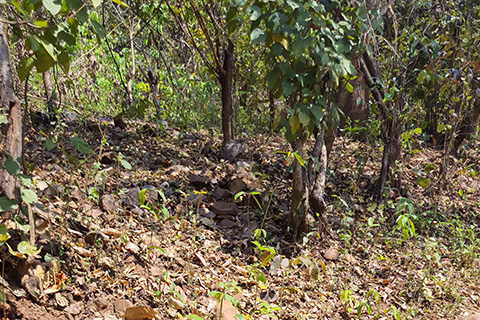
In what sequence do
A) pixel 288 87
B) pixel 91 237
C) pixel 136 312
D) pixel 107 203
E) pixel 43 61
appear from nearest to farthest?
pixel 43 61 < pixel 136 312 < pixel 91 237 < pixel 288 87 < pixel 107 203

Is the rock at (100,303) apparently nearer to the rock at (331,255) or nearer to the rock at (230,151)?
the rock at (331,255)

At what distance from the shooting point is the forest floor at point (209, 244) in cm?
210

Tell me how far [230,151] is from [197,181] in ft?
2.23

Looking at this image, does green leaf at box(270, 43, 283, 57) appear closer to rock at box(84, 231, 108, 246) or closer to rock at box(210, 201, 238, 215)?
rock at box(210, 201, 238, 215)

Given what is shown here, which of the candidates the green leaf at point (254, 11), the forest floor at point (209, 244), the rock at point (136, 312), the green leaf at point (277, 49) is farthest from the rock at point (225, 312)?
the green leaf at point (254, 11)

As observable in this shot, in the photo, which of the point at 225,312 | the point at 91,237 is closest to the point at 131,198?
the point at 91,237

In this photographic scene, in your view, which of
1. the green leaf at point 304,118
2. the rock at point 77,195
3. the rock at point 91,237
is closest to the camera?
the rock at point 91,237

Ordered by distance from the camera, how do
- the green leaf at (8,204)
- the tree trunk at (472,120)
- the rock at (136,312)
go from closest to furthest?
the green leaf at (8,204) < the rock at (136,312) < the tree trunk at (472,120)

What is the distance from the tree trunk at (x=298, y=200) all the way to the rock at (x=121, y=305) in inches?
59.9

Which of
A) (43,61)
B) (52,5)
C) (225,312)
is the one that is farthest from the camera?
(225,312)

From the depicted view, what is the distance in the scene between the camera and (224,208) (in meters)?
3.42

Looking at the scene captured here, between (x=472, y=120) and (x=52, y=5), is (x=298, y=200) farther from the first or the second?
(x=472, y=120)

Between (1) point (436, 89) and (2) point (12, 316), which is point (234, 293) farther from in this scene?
(1) point (436, 89)

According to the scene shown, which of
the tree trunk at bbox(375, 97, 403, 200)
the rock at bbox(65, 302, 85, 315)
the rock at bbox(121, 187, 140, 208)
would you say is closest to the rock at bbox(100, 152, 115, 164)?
the rock at bbox(121, 187, 140, 208)
